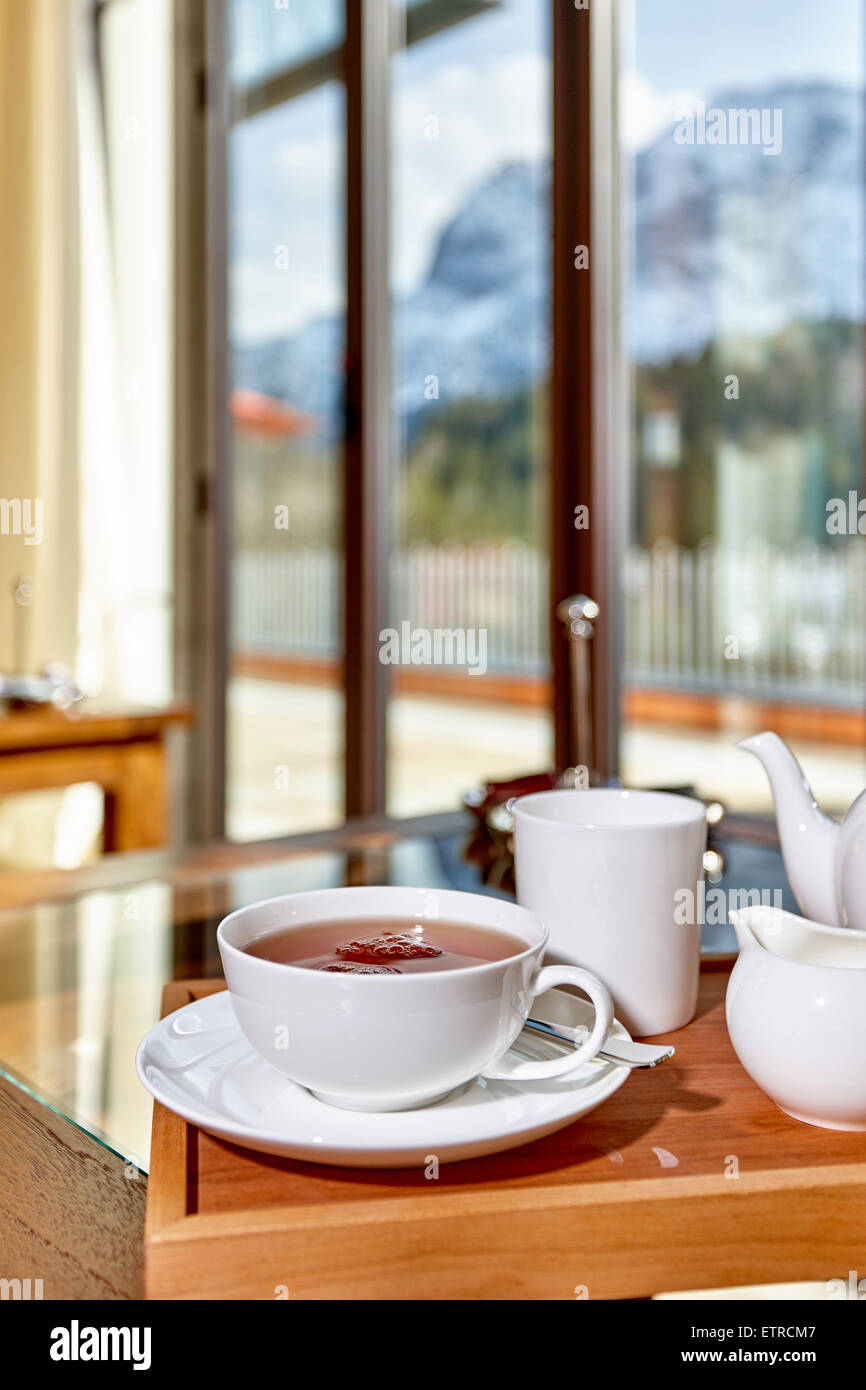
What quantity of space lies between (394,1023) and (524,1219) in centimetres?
8

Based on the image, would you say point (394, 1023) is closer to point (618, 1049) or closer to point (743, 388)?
point (618, 1049)

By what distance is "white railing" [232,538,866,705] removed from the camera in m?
2.45

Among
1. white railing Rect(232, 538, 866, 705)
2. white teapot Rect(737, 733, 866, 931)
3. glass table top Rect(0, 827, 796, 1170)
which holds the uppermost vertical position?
white railing Rect(232, 538, 866, 705)

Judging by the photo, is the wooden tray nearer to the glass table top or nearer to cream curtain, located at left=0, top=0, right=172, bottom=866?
the glass table top

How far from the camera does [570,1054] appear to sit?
0.49 metres

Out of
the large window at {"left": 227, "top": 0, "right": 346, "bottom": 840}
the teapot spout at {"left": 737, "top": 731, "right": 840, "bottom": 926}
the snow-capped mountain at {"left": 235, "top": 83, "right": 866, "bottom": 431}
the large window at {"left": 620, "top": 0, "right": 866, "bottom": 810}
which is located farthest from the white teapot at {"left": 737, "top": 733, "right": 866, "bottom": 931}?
the large window at {"left": 227, "top": 0, "right": 346, "bottom": 840}

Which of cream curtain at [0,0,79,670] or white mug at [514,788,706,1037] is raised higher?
cream curtain at [0,0,79,670]

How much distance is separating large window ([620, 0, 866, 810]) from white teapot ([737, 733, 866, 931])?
1.68 metres

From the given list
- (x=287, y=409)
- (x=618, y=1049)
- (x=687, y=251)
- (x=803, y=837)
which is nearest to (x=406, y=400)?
(x=287, y=409)

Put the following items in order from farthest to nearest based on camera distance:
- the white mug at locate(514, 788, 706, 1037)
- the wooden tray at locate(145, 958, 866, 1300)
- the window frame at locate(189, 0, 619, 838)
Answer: the window frame at locate(189, 0, 619, 838) → the white mug at locate(514, 788, 706, 1037) → the wooden tray at locate(145, 958, 866, 1300)

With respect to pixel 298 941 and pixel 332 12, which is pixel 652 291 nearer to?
pixel 332 12

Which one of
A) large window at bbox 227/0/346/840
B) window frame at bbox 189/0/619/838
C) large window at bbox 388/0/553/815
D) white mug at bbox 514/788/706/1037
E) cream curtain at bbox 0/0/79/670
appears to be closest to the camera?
white mug at bbox 514/788/706/1037

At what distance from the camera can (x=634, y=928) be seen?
0.56 meters

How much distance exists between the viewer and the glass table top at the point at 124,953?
23.6 inches
